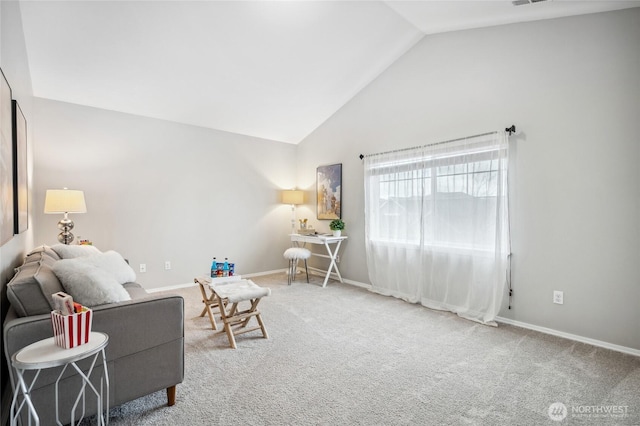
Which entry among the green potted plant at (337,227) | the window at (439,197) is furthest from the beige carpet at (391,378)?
the green potted plant at (337,227)

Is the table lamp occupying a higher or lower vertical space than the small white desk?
higher

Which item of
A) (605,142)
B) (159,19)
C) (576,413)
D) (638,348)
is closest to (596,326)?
(638,348)

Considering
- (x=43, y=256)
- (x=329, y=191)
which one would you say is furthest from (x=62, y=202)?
(x=329, y=191)

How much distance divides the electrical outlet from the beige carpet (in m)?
0.32

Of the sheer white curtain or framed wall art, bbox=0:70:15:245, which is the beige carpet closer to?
the sheer white curtain

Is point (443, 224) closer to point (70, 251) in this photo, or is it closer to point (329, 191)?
point (329, 191)

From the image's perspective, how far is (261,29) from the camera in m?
3.12

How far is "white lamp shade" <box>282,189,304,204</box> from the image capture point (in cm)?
530

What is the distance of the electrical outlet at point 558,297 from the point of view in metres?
2.77

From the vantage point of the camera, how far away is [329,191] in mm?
5047

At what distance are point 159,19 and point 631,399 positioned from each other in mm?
4449

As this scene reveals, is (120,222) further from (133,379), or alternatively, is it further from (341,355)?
(341,355)

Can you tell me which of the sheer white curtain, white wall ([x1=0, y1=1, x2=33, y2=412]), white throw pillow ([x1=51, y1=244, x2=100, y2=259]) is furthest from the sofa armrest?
the sheer white curtain

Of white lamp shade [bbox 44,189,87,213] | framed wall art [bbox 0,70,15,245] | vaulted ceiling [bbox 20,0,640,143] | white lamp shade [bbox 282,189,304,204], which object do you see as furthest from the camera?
white lamp shade [bbox 282,189,304,204]
